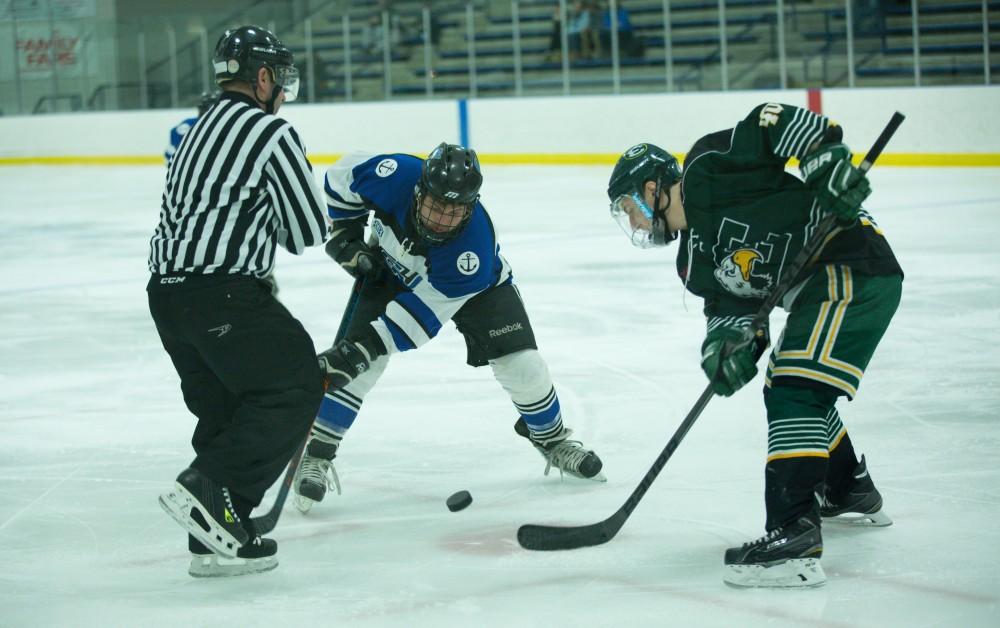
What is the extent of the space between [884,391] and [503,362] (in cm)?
138

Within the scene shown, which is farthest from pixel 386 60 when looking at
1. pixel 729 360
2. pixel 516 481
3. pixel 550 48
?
pixel 729 360

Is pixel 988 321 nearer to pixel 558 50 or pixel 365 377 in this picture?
pixel 365 377

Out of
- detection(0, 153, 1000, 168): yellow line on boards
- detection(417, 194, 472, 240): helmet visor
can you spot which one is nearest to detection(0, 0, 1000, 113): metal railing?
detection(0, 153, 1000, 168): yellow line on boards

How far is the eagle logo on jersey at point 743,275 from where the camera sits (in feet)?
8.39

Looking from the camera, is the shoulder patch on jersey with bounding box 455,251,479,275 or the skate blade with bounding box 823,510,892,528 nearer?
the skate blade with bounding box 823,510,892,528

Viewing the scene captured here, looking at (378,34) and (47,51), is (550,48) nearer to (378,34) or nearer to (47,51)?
(378,34)

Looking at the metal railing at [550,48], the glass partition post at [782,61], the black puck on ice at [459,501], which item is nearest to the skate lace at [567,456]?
the black puck on ice at [459,501]

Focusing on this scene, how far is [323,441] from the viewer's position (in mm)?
3170

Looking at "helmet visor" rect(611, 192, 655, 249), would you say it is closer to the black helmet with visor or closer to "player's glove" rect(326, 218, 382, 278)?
the black helmet with visor

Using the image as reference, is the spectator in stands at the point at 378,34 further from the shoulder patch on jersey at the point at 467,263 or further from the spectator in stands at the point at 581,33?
the shoulder patch on jersey at the point at 467,263

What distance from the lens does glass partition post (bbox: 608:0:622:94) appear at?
11837mm

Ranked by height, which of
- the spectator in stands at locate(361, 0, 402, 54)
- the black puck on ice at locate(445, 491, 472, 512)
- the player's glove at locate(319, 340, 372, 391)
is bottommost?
the black puck on ice at locate(445, 491, 472, 512)

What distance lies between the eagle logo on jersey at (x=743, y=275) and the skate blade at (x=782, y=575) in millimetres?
536

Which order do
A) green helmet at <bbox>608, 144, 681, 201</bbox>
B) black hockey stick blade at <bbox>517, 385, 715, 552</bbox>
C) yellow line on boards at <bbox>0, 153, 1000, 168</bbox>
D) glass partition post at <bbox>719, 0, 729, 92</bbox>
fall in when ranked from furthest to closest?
glass partition post at <bbox>719, 0, 729, 92</bbox> < yellow line on boards at <bbox>0, 153, 1000, 168</bbox> < black hockey stick blade at <bbox>517, 385, 715, 552</bbox> < green helmet at <bbox>608, 144, 681, 201</bbox>
